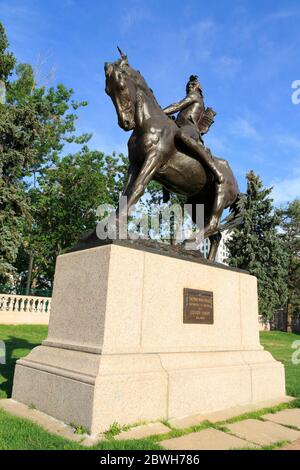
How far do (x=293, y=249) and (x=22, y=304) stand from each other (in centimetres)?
3629

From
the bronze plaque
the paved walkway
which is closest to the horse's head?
the bronze plaque

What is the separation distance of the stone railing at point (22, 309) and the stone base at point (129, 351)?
47.3 feet

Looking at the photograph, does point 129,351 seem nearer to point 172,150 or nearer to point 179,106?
point 172,150

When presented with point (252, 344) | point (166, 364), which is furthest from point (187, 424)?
point (252, 344)

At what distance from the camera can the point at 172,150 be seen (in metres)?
6.13

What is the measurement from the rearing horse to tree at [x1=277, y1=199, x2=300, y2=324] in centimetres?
4052

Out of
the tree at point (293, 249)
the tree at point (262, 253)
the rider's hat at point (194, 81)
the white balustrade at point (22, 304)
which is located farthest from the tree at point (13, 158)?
the tree at point (293, 249)

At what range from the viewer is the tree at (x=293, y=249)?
44.9m

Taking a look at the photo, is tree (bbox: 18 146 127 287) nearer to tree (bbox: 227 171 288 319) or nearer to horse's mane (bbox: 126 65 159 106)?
tree (bbox: 227 171 288 319)

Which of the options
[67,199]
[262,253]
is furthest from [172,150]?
[262,253]

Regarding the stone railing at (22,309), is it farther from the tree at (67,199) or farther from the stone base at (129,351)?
the stone base at (129,351)
